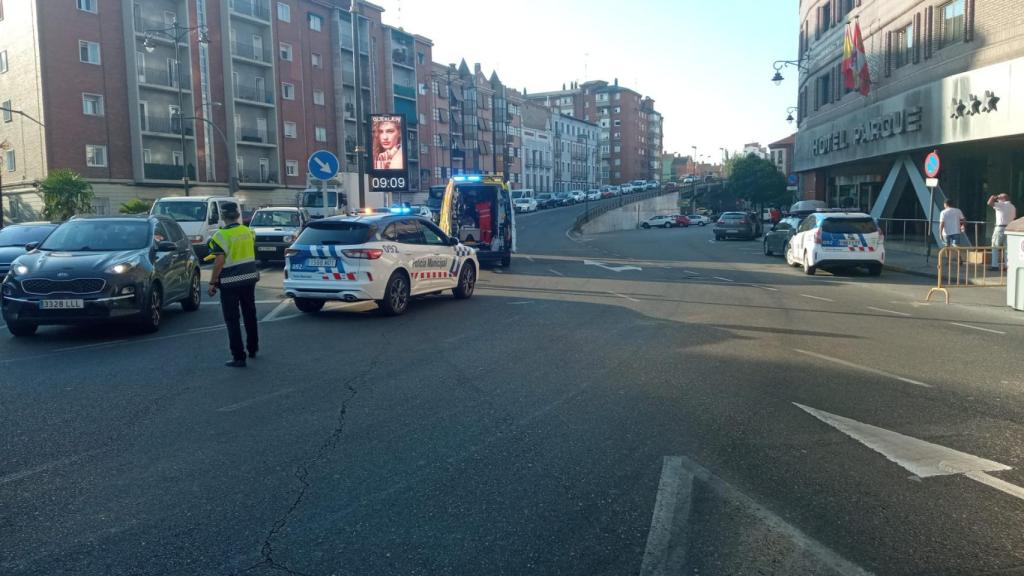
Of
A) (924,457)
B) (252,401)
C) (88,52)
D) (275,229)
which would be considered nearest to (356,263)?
(252,401)

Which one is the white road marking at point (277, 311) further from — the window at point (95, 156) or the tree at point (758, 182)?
the tree at point (758, 182)

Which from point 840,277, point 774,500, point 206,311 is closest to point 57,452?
point 774,500

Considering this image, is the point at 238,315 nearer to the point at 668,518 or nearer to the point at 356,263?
the point at 356,263

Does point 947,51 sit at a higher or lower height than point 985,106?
higher

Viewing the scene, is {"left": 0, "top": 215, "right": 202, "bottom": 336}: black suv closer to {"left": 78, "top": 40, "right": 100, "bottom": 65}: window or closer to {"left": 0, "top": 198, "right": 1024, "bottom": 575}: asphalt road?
{"left": 0, "top": 198, "right": 1024, "bottom": 575}: asphalt road

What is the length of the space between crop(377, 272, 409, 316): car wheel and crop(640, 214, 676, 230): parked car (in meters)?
62.5

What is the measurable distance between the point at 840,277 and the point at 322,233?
14149mm

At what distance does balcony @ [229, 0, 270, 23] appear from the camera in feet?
177

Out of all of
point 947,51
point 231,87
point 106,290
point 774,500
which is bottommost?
point 774,500

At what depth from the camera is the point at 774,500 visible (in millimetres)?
4465

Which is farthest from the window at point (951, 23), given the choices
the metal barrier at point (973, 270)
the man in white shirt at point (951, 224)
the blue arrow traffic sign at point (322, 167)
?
the blue arrow traffic sign at point (322, 167)

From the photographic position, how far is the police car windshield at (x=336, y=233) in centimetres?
1239

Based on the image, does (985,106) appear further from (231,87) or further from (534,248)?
(231,87)

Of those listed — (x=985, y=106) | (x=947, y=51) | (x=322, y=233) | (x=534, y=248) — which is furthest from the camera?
(x=534, y=248)
